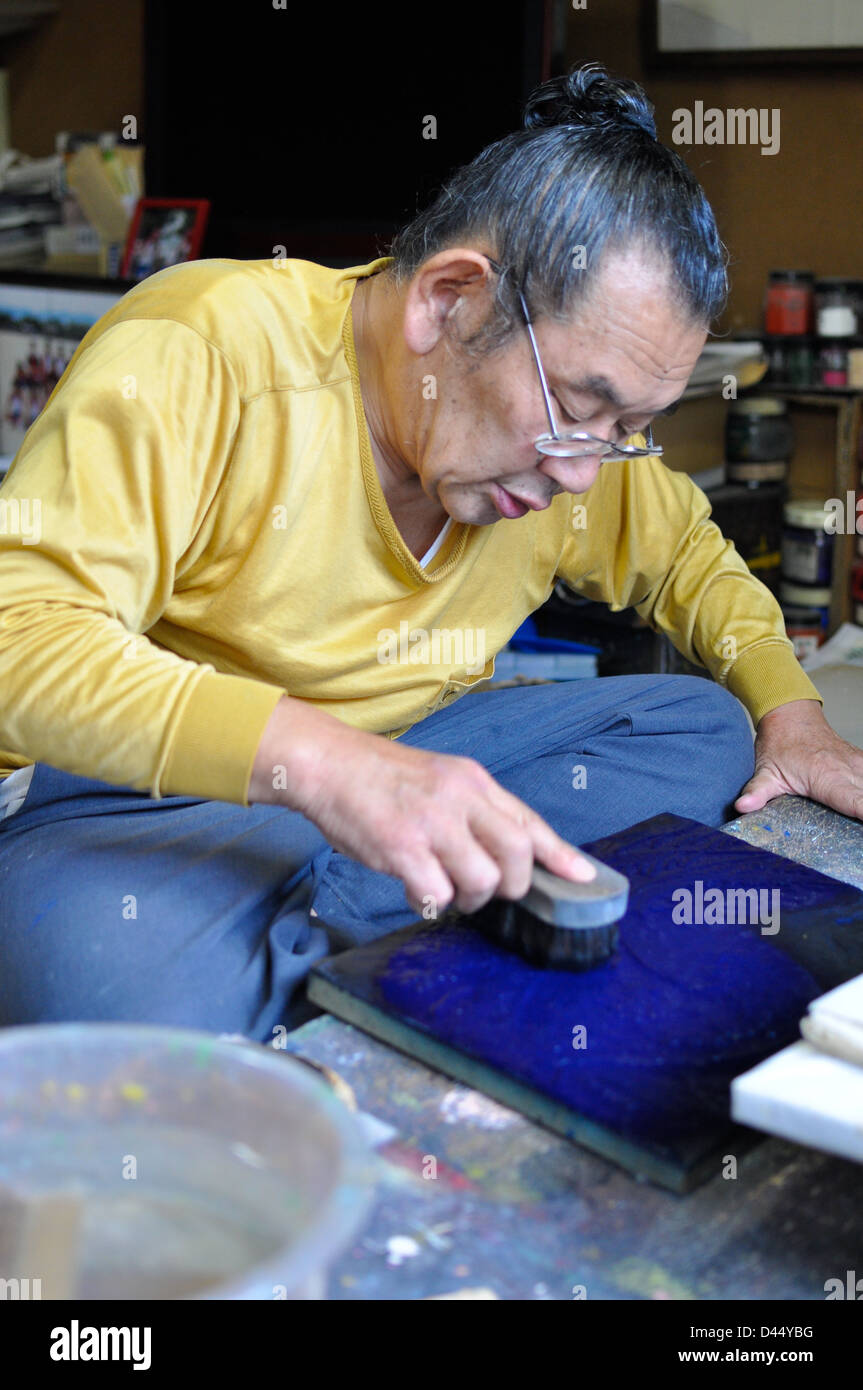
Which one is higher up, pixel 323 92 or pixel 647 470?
pixel 323 92

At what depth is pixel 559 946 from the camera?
0.89m

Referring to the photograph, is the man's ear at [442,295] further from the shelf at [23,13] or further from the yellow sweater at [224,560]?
the shelf at [23,13]

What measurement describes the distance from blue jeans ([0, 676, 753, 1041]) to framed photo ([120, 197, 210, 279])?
5.70ft

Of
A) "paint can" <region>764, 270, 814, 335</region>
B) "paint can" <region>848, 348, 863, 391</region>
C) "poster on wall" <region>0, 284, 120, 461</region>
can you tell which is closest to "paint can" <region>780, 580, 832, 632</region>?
"paint can" <region>848, 348, 863, 391</region>

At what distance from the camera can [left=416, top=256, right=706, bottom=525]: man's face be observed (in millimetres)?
1073

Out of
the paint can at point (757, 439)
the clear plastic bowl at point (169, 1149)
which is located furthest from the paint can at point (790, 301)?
the clear plastic bowl at point (169, 1149)

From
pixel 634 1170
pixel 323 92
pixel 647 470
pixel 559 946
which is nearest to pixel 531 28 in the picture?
pixel 323 92

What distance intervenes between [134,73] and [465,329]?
109 inches

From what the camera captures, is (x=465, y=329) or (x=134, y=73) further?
(x=134, y=73)

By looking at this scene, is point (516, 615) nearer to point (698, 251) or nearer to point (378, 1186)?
point (698, 251)

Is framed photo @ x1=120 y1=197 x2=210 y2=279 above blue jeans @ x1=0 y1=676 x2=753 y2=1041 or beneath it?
above

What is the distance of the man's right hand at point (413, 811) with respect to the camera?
87cm

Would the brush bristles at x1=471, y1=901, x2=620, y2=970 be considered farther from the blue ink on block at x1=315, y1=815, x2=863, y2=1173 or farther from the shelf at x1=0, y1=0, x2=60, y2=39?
the shelf at x1=0, y1=0, x2=60, y2=39
